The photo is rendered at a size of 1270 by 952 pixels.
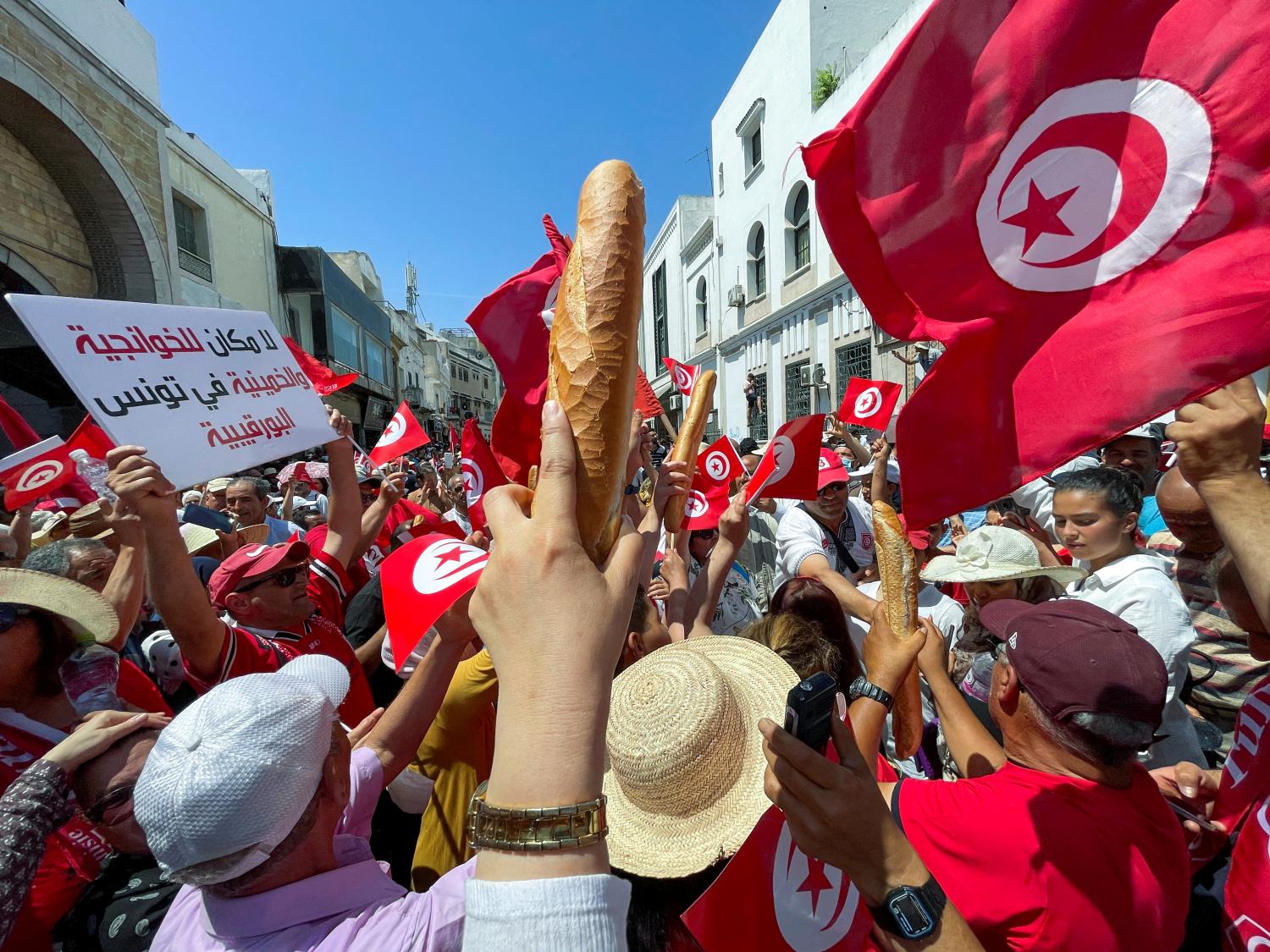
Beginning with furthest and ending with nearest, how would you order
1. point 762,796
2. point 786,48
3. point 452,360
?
1. point 452,360
2. point 786,48
3. point 762,796

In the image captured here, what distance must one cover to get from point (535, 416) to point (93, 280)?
46.5ft

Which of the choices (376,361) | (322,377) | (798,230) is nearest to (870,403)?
(322,377)

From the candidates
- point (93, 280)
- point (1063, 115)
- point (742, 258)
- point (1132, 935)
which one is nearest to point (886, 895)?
point (1132, 935)

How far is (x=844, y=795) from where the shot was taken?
956mm

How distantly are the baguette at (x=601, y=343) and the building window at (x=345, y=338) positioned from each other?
949 inches

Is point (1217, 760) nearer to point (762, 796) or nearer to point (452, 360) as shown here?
point (762, 796)

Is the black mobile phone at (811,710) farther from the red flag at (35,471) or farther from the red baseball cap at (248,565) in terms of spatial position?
the red flag at (35,471)

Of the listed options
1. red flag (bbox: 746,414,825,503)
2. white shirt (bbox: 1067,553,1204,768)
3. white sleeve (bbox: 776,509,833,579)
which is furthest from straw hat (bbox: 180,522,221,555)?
white shirt (bbox: 1067,553,1204,768)

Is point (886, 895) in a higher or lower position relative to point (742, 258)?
lower

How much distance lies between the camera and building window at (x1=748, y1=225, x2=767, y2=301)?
20.6 metres

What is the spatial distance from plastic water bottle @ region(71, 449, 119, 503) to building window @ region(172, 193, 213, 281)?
12516 millimetres

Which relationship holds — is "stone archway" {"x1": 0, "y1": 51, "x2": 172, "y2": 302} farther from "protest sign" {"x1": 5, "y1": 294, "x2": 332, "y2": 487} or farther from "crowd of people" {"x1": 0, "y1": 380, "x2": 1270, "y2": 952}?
"crowd of people" {"x1": 0, "y1": 380, "x2": 1270, "y2": 952}

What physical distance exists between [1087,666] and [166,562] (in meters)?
2.35

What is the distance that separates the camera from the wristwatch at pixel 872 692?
1.39m
